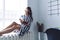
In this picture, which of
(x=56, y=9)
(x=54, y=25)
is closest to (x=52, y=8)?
(x=56, y=9)

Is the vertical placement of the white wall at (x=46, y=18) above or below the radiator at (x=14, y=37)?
above

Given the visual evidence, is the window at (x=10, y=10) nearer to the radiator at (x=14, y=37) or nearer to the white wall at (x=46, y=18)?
the radiator at (x=14, y=37)

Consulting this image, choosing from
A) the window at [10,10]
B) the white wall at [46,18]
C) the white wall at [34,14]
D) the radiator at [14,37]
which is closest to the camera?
the radiator at [14,37]

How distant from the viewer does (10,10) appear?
331 cm

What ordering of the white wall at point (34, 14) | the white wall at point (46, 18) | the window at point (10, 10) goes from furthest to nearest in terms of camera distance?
the white wall at point (34, 14) → the white wall at point (46, 18) → the window at point (10, 10)

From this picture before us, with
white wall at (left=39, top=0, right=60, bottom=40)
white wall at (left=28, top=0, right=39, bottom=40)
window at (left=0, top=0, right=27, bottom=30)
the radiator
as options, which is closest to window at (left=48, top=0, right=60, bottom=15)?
white wall at (left=39, top=0, right=60, bottom=40)

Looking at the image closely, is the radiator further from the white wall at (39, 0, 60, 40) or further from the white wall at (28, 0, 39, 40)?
the white wall at (39, 0, 60, 40)

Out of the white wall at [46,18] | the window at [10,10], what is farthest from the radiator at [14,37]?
the white wall at [46,18]

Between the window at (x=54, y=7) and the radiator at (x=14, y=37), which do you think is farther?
the window at (x=54, y=7)

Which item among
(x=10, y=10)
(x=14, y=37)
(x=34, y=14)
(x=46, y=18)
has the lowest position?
(x=14, y=37)

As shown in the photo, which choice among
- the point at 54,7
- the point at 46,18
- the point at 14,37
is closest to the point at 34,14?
the point at 46,18

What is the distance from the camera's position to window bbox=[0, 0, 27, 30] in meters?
3.16

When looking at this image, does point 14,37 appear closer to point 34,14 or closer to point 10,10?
point 10,10

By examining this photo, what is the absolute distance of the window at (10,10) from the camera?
3158mm
